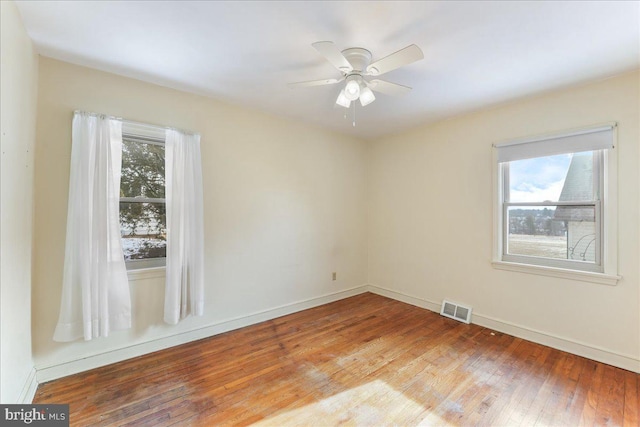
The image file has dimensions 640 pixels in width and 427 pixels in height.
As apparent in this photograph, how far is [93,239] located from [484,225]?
152 inches

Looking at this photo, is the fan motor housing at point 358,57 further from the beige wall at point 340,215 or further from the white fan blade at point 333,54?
the beige wall at point 340,215

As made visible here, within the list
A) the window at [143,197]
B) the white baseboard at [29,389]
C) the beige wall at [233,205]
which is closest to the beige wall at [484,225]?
the beige wall at [233,205]

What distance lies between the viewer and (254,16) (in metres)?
1.70

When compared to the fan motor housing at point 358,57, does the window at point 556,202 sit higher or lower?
lower

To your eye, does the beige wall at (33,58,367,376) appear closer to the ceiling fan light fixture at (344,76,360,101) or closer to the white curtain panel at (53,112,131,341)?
the white curtain panel at (53,112,131,341)

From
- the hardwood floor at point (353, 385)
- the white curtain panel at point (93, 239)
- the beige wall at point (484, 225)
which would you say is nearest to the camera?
the hardwood floor at point (353, 385)

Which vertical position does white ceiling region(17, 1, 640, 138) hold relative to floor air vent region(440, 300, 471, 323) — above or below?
above

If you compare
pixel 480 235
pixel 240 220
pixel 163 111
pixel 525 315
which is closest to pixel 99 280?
pixel 240 220

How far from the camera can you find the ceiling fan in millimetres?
1728

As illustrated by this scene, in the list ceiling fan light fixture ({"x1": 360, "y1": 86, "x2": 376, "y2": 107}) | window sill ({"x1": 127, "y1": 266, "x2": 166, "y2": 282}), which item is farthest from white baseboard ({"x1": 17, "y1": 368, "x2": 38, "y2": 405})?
ceiling fan light fixture ({"x1": 360, "y1": 86, "x2": 376, "y2": 107})

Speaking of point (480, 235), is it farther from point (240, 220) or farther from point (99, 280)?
point (99, 280)

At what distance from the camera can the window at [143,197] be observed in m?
2.49

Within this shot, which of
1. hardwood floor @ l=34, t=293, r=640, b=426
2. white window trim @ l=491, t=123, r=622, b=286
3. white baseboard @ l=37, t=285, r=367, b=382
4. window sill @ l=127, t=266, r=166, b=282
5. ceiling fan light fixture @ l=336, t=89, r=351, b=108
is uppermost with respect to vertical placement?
ceiling fan light fixture @ l=336, t=89, r=351, b=108

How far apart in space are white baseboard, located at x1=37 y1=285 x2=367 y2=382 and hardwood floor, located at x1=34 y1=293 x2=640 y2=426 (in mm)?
69
